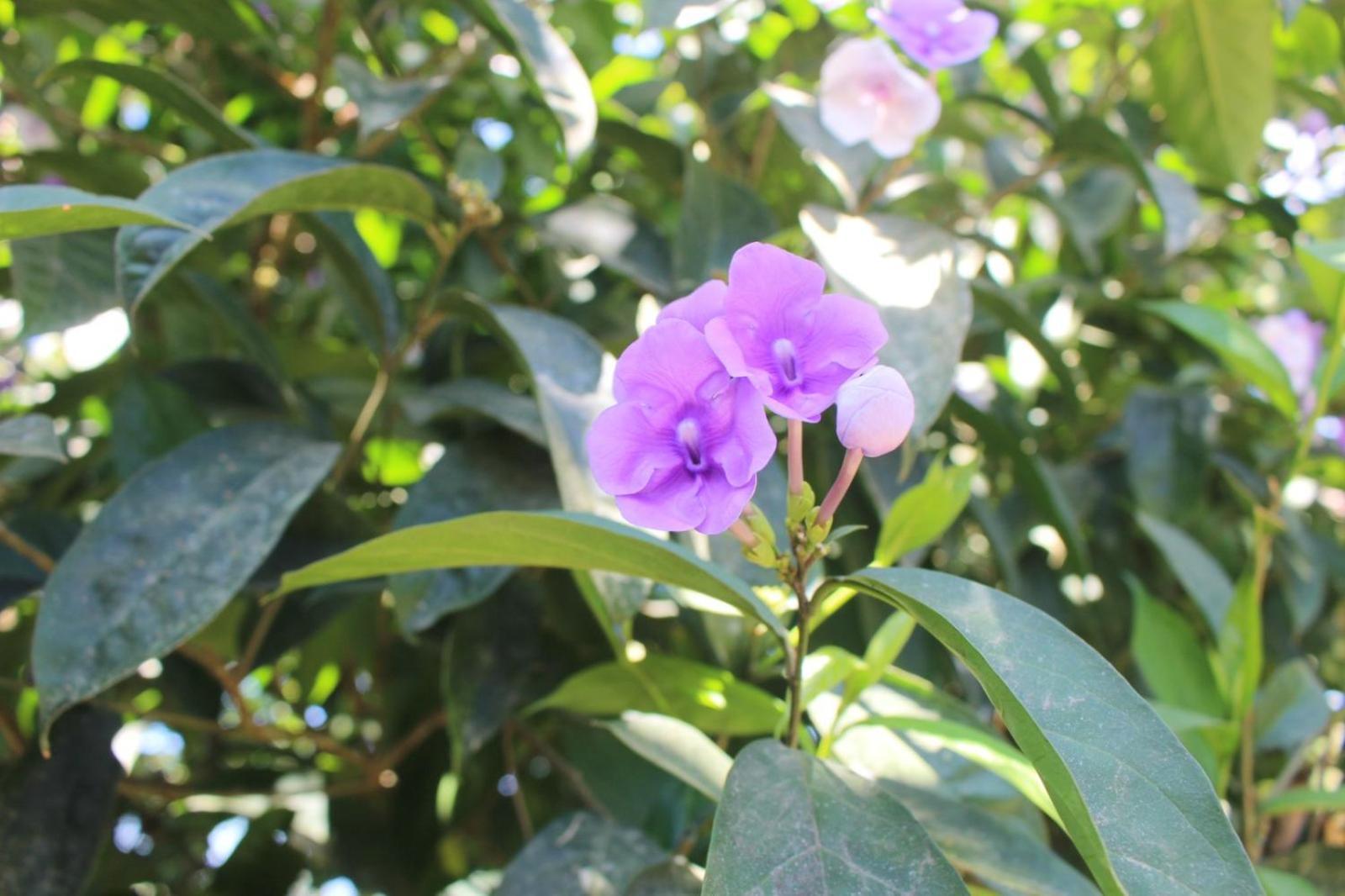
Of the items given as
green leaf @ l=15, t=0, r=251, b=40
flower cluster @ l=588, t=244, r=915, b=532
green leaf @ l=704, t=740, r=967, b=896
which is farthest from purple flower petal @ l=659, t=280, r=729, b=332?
green leaf @ l=15, t=0, r=251, b=40

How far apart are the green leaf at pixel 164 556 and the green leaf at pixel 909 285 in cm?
43

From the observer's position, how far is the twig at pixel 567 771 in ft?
3.25

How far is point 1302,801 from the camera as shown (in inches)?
34.4

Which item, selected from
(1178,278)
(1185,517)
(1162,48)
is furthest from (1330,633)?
(1162,48)

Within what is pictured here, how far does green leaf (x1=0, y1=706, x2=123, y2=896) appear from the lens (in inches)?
31.2

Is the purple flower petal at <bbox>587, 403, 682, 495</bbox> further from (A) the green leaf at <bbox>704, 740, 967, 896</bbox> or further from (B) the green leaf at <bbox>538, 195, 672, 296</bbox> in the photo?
(B) the green leaf at <bbox>538, 195, 672, 296</bbox>

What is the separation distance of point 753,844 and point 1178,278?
4.73 feet

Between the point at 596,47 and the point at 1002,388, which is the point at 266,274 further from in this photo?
the point at 1002,388

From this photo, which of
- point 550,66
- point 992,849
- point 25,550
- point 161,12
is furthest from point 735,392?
point 161,12

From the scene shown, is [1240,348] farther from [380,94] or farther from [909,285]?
[380,94]

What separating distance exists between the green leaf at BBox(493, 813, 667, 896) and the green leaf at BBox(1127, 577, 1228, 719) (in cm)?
48

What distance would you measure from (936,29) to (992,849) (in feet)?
2.29

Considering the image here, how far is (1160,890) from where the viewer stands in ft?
1.54

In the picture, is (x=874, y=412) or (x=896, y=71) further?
(x=896, y=71)
